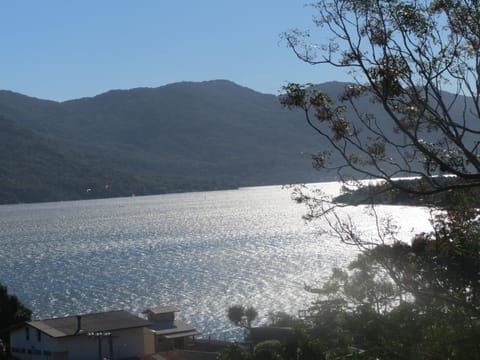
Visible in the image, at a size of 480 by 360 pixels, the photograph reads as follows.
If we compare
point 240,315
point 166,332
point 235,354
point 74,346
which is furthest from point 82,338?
point 240,315

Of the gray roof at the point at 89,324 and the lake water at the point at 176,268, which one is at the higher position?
the gray roof at the point at 89,324

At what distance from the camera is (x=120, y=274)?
94.4 metres

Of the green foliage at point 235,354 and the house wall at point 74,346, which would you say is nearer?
the green foliage at point 235,354

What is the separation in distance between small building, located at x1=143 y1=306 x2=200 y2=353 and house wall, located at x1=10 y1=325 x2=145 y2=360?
224cm

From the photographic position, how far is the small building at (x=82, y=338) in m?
41.8

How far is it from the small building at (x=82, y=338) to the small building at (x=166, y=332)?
223cm

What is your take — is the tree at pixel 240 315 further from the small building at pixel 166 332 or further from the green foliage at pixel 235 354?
the green foliage at pixel 235 354

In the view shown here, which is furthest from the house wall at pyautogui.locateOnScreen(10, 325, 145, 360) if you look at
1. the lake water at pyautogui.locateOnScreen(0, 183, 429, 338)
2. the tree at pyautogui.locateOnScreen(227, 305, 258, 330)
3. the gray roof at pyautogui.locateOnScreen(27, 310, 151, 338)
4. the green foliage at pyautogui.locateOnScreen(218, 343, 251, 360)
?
the lake water at pyautogui.locateOnScreen(0, 183, 429, 338)

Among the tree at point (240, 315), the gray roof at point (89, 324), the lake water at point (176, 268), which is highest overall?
the gray roof at point (89, 324)

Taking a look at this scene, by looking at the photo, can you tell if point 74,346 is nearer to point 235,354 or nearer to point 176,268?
point 235,354

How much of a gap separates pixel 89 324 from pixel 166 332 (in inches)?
279

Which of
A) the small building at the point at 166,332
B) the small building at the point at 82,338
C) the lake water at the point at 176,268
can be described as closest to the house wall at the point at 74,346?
the small building at the point at 82,338

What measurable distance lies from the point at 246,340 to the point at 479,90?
34566mm

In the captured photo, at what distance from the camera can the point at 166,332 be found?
49.7 metres
